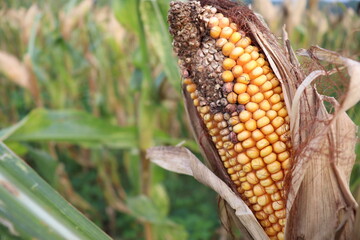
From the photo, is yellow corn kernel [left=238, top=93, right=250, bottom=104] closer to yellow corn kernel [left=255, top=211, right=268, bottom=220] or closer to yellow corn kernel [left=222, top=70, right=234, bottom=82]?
yellow corn kernel [left=222, top=70, right=234, bottom=82]

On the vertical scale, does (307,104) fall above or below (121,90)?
above

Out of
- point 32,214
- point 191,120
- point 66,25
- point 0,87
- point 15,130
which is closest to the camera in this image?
point 32,214

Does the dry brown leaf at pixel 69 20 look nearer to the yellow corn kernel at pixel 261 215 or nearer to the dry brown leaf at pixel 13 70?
the dry brown leaf at pixel 13 70

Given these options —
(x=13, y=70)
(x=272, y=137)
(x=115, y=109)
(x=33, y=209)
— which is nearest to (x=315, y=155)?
(x=272, y=137)

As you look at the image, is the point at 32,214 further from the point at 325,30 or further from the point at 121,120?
the point at 325,30

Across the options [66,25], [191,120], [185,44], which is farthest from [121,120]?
[185,44]

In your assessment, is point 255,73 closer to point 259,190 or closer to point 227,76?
point 227,76
